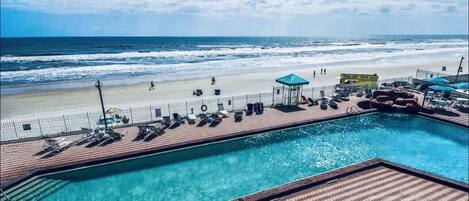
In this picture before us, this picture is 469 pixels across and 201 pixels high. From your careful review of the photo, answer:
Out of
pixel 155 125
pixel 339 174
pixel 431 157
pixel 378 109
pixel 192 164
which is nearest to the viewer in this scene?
pixel 339 174

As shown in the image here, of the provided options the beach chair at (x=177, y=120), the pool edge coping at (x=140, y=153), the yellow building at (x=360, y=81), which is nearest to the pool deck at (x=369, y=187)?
the pool edge coping at (x=140, y=153)

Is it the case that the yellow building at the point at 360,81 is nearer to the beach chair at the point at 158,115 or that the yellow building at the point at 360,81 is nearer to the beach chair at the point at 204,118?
the beach chair at the point at 204,118

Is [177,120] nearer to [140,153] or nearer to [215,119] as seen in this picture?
[215,119]

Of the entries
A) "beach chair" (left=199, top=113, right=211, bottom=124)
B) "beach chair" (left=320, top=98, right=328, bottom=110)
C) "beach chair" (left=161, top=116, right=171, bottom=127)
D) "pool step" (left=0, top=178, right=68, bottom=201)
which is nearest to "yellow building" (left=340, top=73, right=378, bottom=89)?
"beach chair" (left=320, top=98, right=328, bottom=110)

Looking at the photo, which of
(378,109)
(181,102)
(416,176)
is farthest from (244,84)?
(416,176)

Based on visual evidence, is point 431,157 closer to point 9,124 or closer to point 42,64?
point 9,124

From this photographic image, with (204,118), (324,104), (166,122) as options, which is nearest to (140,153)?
(166,122)

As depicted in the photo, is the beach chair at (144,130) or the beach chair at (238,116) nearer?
the beach chair at (144,130)
